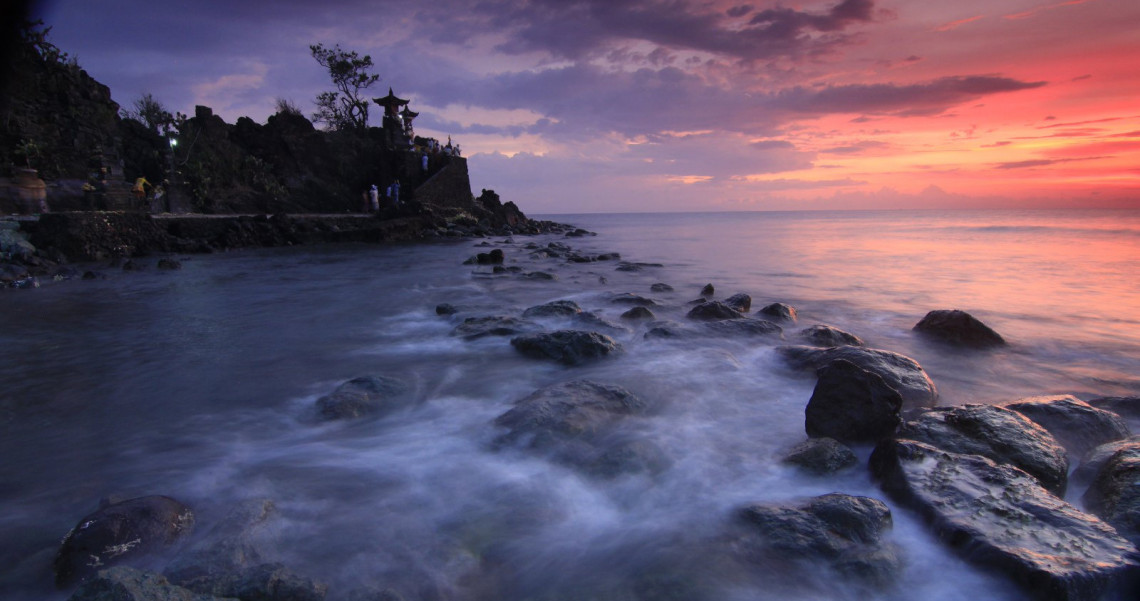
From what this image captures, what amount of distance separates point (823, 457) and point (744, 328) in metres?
3.69

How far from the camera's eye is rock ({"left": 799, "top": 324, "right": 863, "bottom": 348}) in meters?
6.02

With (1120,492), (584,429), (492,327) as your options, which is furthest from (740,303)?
(1120,492)

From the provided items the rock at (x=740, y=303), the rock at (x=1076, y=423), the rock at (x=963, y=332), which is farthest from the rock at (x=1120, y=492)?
the rock at (x=740, y=303)

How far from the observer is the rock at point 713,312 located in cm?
729

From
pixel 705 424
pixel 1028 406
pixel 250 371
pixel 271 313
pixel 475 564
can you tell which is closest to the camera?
pixel 475 564

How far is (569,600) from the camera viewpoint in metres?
2.17

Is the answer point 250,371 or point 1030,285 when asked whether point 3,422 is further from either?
point 1030,285

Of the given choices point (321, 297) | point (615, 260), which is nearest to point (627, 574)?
point (321, 297)

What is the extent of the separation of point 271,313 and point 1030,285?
15769 millimetres

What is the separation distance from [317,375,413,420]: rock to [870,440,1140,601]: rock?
11.8 feet

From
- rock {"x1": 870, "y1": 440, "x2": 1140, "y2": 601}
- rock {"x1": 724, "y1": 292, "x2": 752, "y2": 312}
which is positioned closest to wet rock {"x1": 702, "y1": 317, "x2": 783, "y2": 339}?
rock {"x1": 724, "y1": 292, "x2": 752, "y2": 312}

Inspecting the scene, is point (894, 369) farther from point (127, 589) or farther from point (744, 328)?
A: point (127, 589)

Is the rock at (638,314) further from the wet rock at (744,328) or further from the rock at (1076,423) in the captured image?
the rock at (1076,423)

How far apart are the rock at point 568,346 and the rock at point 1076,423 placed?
3.50 metres
